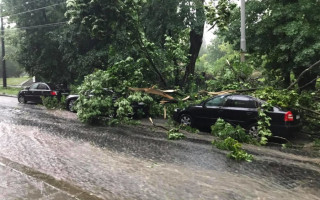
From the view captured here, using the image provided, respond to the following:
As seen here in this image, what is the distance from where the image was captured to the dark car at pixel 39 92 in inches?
699

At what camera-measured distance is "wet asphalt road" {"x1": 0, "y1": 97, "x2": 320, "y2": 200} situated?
5.33 m

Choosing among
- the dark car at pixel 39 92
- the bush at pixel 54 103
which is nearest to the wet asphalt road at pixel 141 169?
the bush at pixel 54 103

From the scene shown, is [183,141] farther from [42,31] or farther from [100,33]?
[42,31]

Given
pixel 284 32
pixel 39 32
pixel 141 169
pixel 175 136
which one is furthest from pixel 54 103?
pixel 284 32

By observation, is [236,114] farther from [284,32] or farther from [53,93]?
[53,93]

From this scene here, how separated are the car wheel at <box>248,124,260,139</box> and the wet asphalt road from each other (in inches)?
30.4

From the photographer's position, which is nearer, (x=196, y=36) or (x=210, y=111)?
(x=210, y=111)

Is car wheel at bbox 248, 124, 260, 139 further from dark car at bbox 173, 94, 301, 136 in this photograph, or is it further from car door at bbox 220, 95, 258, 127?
car door at bbox 220, 95, 258, 127

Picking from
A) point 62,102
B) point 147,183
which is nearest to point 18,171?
point 147,183

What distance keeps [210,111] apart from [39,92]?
1247 centimetres

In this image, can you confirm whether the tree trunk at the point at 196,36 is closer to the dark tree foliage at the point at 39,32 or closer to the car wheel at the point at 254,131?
the car wheel at the point at 254,131

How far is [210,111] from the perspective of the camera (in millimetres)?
10344

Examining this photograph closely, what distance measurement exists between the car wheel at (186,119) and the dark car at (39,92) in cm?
930

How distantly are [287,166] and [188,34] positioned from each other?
1222 centimetres
